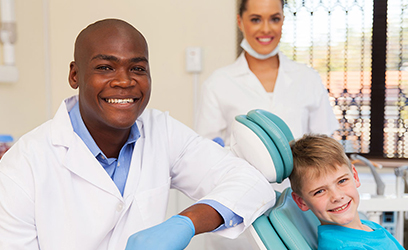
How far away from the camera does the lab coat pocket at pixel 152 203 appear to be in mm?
1113

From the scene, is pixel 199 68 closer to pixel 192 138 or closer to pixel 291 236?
pixel 192 138

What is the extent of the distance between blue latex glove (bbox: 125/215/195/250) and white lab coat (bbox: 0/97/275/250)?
154 mm

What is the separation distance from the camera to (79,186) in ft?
3.45

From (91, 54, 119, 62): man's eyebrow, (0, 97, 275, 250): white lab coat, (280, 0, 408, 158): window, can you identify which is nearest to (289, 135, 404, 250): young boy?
(0, 97, 275, 250): white lab coat

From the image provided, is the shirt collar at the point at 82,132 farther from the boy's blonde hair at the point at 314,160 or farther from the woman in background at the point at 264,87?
the woman in background at the point at 264,87

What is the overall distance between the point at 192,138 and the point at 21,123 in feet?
5.26

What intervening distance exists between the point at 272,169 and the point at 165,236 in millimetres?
427

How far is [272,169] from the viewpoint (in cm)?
110

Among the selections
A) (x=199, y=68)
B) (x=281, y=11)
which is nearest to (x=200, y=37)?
(x=199, y=68)

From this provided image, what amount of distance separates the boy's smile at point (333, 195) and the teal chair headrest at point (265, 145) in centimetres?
10

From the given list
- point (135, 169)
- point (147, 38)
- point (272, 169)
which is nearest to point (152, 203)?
point (135, 169)

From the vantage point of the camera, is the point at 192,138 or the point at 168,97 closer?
the point at 192,138

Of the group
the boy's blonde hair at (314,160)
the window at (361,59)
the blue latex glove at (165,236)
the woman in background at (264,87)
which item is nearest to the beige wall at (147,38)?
the window at (361,59)

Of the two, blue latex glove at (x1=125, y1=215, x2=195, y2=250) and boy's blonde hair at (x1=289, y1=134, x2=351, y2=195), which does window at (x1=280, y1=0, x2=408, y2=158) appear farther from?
blue latex glove at (x1=125, y1=215, x2=195, y2=250)
